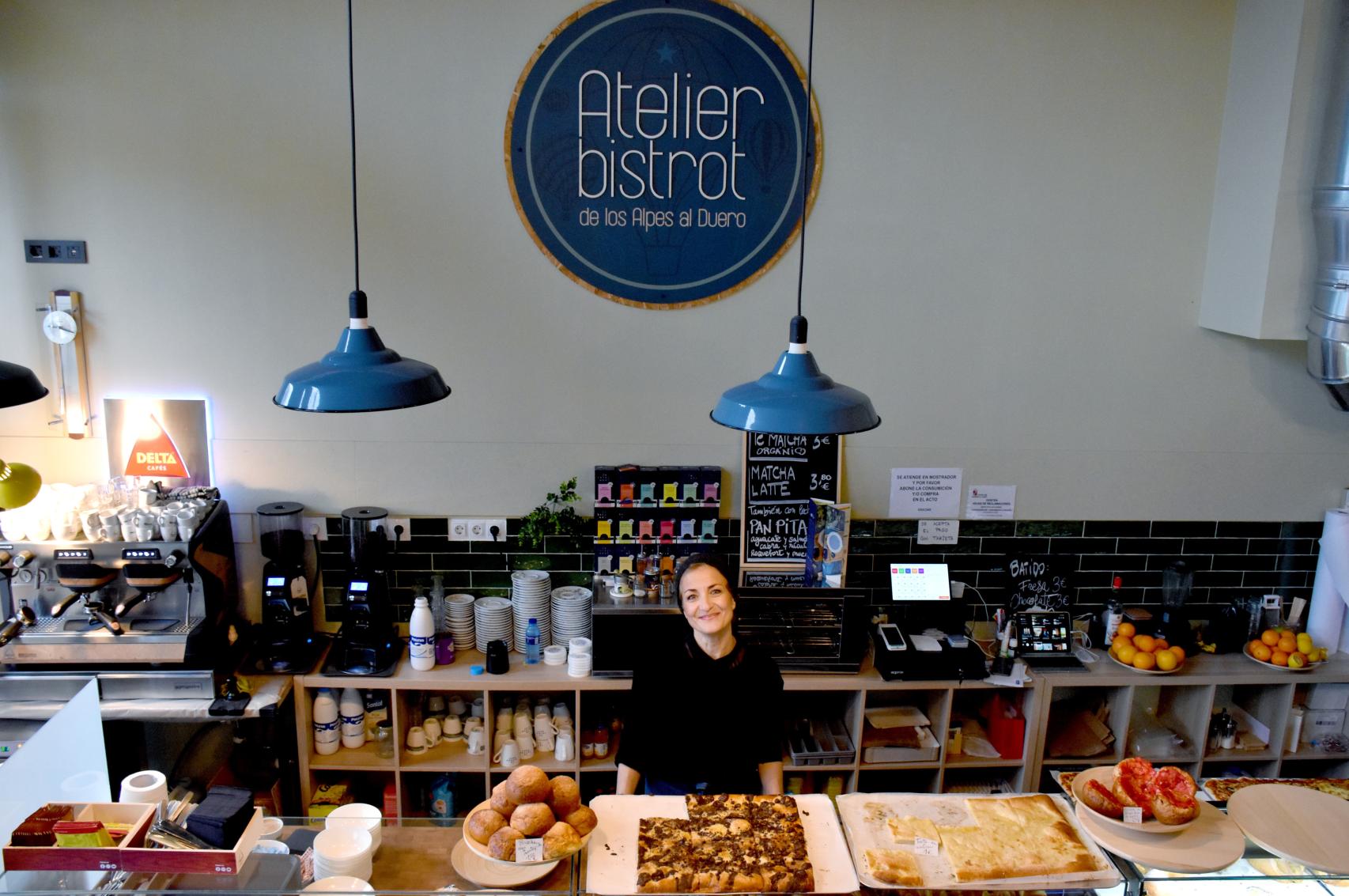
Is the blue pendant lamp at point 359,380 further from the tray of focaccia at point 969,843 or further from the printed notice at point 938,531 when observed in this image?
the printed notice at point 938,531

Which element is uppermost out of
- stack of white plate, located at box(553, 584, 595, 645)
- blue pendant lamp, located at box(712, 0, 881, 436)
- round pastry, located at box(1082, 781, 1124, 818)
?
blue pendant lamp, located at box(712, 0, 881, 436)

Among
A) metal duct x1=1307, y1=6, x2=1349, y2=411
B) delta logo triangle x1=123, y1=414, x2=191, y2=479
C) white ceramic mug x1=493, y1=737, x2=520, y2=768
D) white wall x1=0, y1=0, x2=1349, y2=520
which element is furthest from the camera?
delta logo triangle x1=123, y1=414, x2=191, y2=479

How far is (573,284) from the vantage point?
392cm

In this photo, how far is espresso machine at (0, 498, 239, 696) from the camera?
3500 millimetres

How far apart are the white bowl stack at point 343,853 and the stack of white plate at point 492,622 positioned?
1538mm

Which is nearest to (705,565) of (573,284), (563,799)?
(563,799)

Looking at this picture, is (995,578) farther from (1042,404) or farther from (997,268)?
(997,268)

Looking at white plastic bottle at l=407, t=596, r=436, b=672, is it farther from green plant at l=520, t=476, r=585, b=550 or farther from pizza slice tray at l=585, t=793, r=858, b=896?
pizza slice tray at l=585, t=793, r=858, b=896

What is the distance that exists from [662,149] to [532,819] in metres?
2.49

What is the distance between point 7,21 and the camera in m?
3.62

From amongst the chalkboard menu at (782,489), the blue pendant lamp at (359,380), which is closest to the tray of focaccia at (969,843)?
the blue pendant lamp at (359,380)

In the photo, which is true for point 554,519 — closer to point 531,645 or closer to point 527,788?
point 531,645

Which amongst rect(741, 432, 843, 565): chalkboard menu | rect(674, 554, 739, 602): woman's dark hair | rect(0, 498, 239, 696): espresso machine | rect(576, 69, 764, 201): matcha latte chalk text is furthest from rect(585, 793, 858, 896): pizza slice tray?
rect(576, 69, 764, 201): matcha latte chalk text

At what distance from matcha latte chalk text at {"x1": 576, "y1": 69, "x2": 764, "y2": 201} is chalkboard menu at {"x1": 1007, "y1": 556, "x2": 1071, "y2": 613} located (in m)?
1.85
